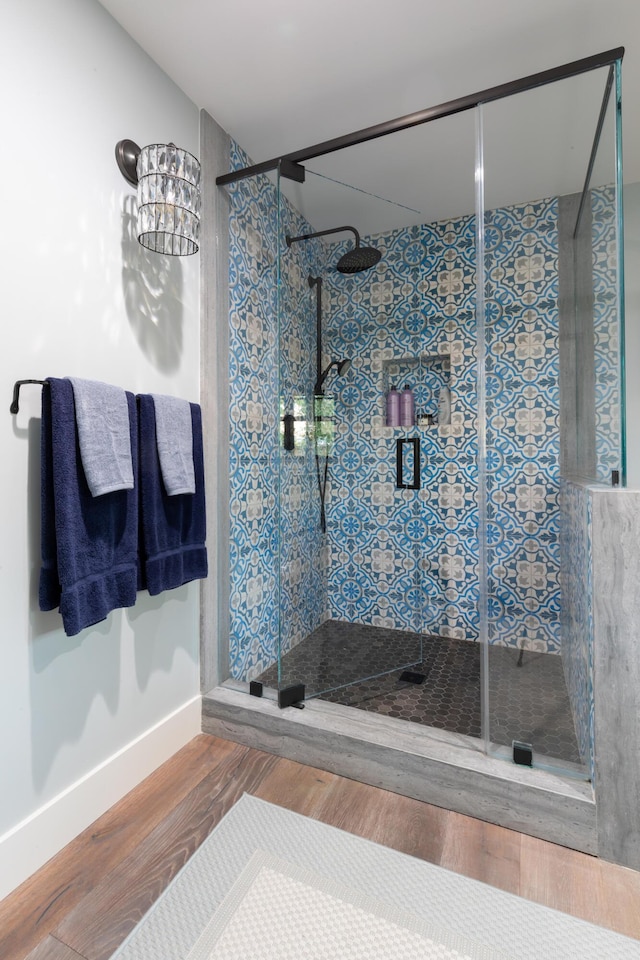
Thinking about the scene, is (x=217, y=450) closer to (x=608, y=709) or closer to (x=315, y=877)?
(x=315, y=877)

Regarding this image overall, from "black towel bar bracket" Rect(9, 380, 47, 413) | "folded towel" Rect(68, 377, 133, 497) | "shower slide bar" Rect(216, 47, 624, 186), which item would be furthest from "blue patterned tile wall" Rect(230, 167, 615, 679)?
"black towel bar bracket" Rect(9, 380, 47, 413)

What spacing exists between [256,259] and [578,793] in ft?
7.34

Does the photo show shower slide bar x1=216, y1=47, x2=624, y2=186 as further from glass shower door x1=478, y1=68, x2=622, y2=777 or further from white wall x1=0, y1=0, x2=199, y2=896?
white wall x1=0, y1=0, x2=199, y2=896

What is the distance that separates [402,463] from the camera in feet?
6.89

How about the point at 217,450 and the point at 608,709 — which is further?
the point at 217,450

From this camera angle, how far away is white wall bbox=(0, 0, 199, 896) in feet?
4.05

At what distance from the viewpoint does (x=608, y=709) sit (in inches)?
52.1

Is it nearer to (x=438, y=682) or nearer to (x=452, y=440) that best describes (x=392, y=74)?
(x=452, y=440)

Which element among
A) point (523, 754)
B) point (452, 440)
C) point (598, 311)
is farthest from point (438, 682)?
point (598, 311)

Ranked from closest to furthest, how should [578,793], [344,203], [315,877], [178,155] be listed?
[315,877]
[578,793]
[178,155]
[344,203]

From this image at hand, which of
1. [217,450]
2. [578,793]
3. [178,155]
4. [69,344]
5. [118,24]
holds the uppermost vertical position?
[118,24]

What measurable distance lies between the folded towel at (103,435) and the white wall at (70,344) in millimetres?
132

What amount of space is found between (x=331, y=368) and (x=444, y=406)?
1.87ft

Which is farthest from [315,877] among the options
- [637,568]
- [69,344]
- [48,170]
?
[48,170]
